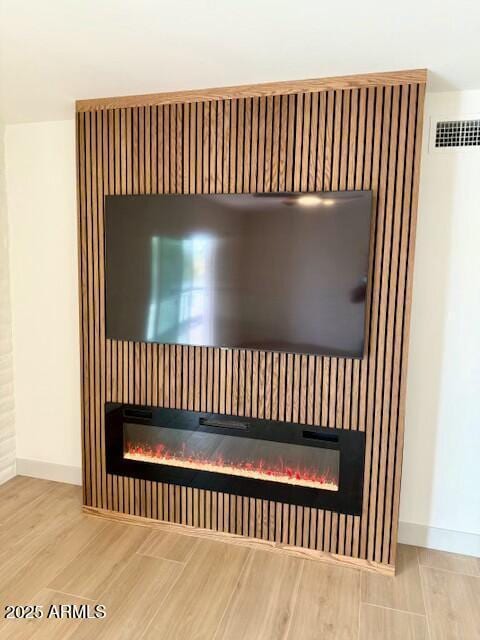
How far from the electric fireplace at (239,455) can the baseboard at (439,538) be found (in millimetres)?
479

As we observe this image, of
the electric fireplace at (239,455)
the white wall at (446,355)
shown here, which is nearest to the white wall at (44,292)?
the electric fireplace at (239,455)

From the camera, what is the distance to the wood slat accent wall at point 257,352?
2.35m

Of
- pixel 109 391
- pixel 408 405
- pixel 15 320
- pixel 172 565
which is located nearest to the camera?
pixel 172 565

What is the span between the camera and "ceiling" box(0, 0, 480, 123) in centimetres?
169

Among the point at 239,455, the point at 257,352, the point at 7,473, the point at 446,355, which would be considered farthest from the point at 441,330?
the point at 7,473

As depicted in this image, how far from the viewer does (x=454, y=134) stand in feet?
8.19

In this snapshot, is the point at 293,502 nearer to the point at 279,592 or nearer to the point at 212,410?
the point at 279,592

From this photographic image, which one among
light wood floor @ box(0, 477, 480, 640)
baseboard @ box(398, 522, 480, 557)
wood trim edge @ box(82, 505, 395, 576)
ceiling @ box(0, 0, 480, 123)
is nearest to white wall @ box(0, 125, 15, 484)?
light wood floor @ box(0, 477, 480, 640)

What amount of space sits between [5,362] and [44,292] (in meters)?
0.62

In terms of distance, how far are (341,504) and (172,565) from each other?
99cm

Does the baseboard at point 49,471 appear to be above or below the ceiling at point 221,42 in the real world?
below

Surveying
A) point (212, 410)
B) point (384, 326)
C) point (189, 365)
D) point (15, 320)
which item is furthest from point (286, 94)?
point (15, 320)

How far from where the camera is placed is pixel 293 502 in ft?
8.57

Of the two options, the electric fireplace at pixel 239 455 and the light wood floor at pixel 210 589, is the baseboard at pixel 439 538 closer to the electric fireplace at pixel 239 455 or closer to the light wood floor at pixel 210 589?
the light wood floor at pixel 210 589
